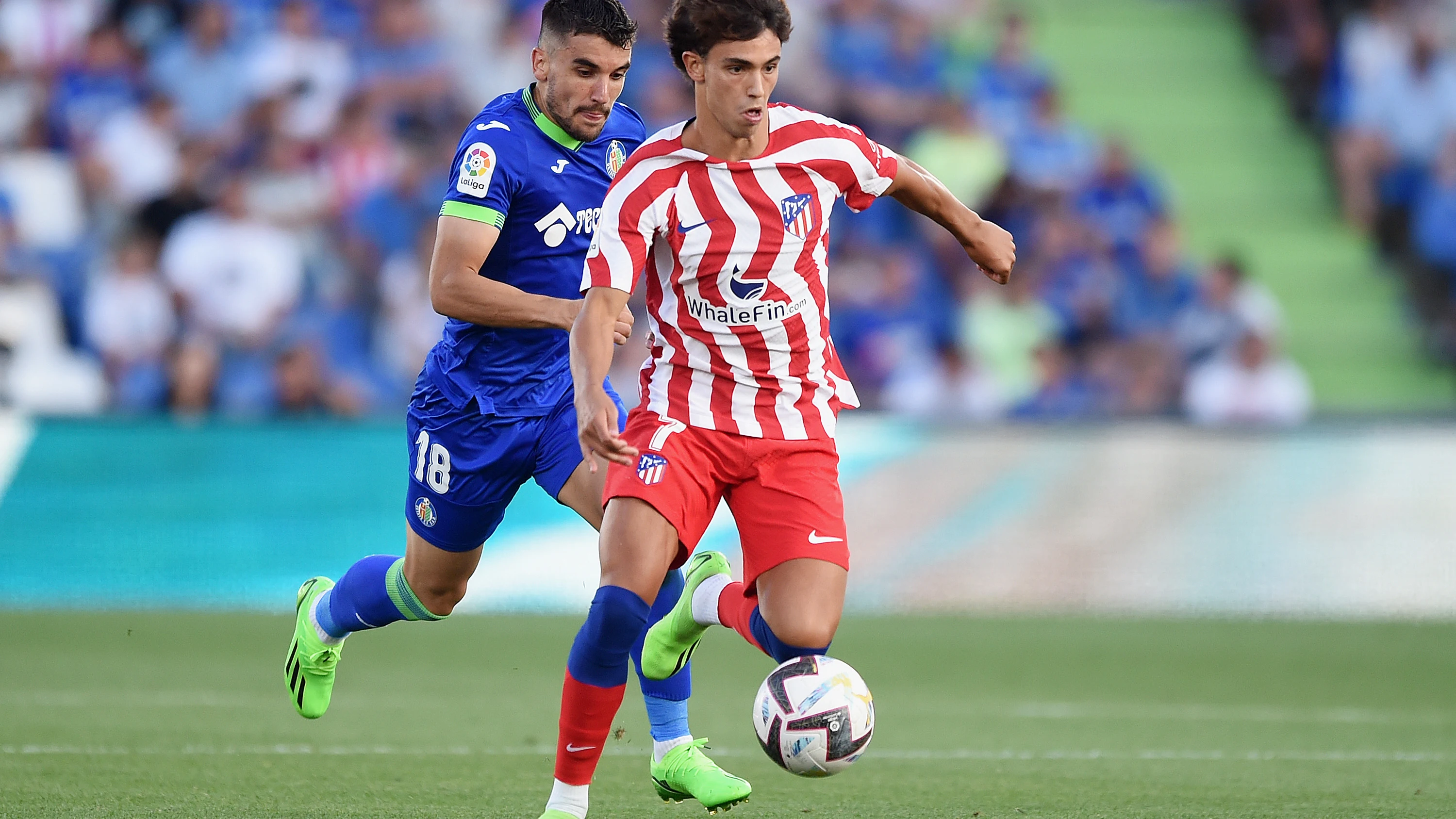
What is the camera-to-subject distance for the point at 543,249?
18.8 ft

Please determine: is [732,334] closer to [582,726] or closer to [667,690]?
[582,726]

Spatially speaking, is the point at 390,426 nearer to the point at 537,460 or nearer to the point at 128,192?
the point at 128,192

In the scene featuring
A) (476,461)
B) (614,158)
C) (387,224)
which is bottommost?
(476,461)

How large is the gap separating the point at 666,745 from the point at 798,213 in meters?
1.66

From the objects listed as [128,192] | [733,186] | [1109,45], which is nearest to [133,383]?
[128,192]

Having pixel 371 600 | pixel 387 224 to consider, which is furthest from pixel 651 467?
pixel 387 224

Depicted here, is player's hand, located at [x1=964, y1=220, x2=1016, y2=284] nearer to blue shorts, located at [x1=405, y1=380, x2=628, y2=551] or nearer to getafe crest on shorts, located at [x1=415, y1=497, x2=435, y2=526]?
blue shorts, located at [x1=405, y1=380, x2=628, y2=551]

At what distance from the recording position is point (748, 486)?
5012 millimetres

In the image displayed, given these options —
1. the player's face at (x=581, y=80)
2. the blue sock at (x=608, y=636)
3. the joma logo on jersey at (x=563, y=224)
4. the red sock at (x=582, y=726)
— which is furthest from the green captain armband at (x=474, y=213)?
the red sock at (x=582, y=726)

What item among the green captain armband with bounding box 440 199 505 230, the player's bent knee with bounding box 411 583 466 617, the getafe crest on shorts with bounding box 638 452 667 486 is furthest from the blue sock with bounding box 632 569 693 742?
the green captain armband with bounding box 440 199 505 230

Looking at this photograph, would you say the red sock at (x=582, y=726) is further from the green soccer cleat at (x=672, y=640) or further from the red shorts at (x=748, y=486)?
the green soccer cleat at (x=672, y=640)

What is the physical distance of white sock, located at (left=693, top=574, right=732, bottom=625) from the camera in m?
5.49

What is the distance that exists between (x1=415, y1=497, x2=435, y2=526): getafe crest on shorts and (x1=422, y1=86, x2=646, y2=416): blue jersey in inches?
13.7

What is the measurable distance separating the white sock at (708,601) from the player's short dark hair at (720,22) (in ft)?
5.26
